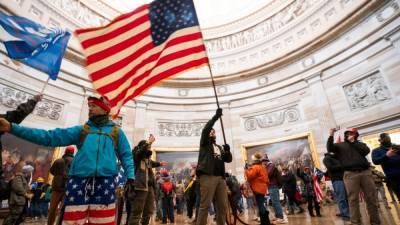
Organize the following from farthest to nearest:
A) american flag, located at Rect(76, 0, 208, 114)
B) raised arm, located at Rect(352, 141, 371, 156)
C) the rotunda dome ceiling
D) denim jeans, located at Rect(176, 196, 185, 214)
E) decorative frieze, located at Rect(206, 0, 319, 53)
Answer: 1. decorative frieze, located at Rect(206, 0, 319, 53)
2. the rotunda dome ceiling
3. denim jeans, located at Rect(176, 196, 185, 214)
4. american flag, located at Rect(76, 0, 208, 114)
5. raised arm, located at Rect(352, 141, 371, 156)

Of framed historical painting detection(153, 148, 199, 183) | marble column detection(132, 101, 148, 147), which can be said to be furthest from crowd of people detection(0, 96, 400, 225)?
marble column detection(132, 101, 148, 147)

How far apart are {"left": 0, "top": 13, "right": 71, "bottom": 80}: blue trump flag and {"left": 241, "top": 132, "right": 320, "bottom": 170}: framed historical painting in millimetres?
11025

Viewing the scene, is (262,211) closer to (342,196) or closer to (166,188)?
(342,196)

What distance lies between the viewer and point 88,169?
2.22 meters

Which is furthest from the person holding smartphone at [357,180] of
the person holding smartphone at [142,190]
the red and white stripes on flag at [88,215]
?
the red and white stripes on flag at [88,215]

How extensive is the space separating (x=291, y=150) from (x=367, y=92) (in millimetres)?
4653

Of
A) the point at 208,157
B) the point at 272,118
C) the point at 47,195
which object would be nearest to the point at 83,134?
the point at 208,157

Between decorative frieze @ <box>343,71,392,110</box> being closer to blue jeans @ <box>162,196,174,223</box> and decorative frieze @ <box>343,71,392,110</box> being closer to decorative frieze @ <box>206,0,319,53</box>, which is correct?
decorative frieze @ <box>206,0,319,53</box>

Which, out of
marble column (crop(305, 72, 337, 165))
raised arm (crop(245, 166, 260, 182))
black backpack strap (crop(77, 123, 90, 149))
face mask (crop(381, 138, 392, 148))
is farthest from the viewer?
marble column (crop(305, 72, 337, 165))

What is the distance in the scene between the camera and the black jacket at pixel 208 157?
144 inches

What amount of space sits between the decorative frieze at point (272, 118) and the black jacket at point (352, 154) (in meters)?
9.94

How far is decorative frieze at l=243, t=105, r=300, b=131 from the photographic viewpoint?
45.4 ft

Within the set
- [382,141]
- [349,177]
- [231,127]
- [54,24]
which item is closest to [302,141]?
[231,127]

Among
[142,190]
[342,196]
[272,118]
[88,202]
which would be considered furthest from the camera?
[272,118]
